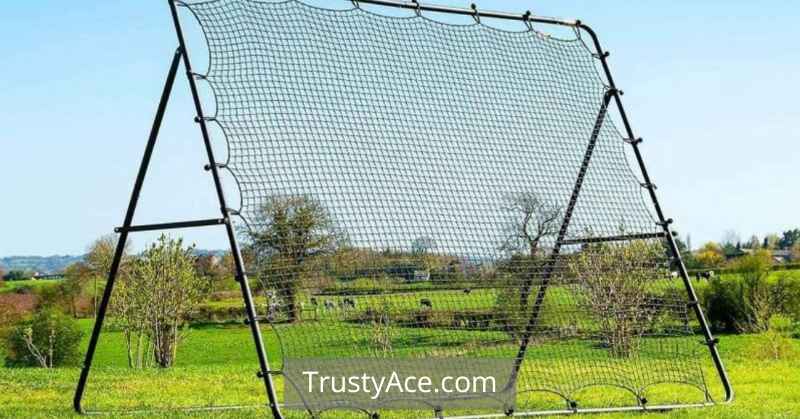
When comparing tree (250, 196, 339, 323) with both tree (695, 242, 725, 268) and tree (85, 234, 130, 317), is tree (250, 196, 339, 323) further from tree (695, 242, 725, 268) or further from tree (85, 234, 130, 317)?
tree (695, 242, 725, 268)

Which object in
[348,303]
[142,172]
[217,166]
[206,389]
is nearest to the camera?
[217,166]

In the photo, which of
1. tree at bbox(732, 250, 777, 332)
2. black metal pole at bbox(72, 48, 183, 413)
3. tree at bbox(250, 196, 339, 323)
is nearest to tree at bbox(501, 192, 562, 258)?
tree at bbox(250, 196, 339, 323)

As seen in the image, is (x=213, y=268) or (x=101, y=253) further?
(x=101, y=253)

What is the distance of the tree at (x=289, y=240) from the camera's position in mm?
6164

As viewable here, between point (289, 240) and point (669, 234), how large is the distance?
3.05 meters

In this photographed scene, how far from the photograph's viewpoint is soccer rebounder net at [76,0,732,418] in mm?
6297

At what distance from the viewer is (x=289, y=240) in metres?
6.87

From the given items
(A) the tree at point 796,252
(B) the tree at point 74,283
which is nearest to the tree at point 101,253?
(B) the tree at point 74,283

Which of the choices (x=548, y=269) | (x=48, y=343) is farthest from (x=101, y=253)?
(x=548, y=269)

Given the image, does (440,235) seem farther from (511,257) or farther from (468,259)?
(511,257)

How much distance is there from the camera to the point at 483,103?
7.47 m

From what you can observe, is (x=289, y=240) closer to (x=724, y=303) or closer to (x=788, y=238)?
(x=724, y=303)

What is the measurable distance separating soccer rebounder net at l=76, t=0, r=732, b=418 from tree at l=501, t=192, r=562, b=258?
0.02 meters

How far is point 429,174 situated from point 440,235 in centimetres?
45
